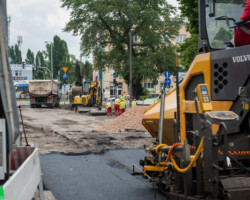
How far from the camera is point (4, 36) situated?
4688mm

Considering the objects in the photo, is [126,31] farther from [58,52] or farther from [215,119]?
[58,52]

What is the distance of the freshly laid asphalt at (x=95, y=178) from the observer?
6.52m

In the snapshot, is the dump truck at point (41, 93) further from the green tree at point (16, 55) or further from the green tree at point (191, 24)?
the green tree at point (16, 55)

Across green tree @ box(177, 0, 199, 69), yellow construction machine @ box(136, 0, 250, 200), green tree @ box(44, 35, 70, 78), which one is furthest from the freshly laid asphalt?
green tree @ box(44, 35, 70, 78)

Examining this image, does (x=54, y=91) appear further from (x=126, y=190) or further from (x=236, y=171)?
(x=236, y=171)

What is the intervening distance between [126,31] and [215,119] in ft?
116

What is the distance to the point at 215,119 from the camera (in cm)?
361

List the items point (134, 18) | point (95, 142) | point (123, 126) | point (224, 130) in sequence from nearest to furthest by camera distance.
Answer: point (224, 130) < point (95, 142) < point (123, 126) < point (134, 18)

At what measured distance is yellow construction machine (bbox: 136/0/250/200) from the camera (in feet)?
12.2

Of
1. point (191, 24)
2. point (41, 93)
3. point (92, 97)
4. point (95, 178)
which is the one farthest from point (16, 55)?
point (95, 178)

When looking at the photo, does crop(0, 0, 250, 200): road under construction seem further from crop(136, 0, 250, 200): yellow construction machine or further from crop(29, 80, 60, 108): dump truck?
crop(29, 80, 60, 108): dump truck

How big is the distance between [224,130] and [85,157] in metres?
7.27

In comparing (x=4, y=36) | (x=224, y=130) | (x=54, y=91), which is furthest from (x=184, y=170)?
(x=54, y=91)

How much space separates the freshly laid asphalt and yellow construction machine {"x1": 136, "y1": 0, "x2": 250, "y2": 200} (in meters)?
1.48
